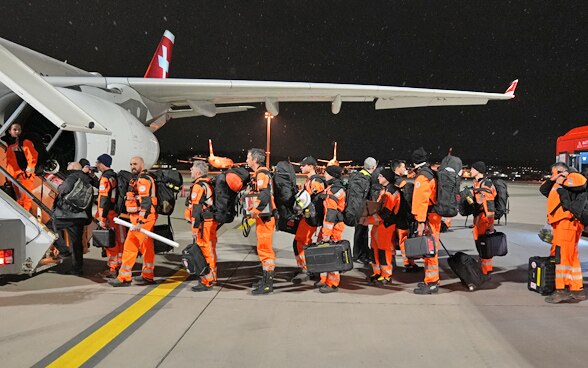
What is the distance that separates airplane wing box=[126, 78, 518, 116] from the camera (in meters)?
9.29

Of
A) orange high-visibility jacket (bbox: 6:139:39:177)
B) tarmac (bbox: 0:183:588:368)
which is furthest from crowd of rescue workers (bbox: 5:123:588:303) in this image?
orange high-visibility jacket (bbox: 6:139:39:177)

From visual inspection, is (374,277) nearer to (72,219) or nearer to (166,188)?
(166,188)

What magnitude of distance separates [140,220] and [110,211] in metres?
0.94

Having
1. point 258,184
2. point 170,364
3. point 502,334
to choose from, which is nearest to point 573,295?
point 502,334

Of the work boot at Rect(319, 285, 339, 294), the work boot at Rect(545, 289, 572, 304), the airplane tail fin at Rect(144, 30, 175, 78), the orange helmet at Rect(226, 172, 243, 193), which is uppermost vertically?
the airplane tail fin at Rect(144, 30, 175, 78)

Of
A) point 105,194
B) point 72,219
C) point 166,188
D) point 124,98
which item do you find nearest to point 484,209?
point 166,188

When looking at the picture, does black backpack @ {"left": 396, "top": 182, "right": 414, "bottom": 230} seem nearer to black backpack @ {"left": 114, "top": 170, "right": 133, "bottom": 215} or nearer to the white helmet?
the white helmet

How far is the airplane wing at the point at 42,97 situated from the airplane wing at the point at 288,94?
4311mm

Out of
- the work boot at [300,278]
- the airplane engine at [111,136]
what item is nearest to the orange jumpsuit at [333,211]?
the work boot at [300,278]

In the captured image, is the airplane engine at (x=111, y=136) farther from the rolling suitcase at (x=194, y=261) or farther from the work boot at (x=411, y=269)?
the work boot at (x=411, y=269)

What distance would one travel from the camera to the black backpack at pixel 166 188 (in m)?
5.85

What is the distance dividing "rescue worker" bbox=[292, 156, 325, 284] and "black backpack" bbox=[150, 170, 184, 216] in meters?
1.69

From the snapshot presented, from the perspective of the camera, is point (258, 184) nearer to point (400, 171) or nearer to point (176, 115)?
point (400, 171)

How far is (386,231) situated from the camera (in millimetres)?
5785
